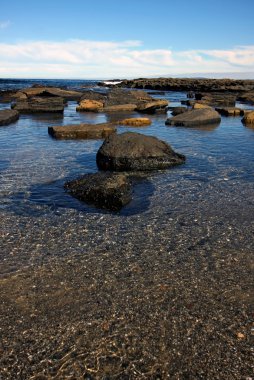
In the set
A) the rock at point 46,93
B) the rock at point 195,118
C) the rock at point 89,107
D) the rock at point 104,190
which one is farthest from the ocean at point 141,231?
the rock at point 46,93

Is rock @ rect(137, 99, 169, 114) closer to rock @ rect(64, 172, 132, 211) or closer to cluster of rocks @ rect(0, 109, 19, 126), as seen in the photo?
cluster of rocks @ rect(0, 109, 19, 126)

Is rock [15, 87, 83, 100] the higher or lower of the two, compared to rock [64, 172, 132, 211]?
higher

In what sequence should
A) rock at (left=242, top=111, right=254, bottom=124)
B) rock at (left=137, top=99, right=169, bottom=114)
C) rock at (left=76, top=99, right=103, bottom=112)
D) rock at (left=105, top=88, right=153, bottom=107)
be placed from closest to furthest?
rock at (left=242, top=111, right=254, bottom=124), rock at (left=76, top=99, right=103, bottom=112), rock at (left=137, top=99, right=169, bottom=114), rock at (left=105, top=88, right=153, bottom=107)

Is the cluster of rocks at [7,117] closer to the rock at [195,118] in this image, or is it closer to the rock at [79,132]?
the rock at [79,132]

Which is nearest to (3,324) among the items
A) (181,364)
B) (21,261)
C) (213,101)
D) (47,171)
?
(21,261)

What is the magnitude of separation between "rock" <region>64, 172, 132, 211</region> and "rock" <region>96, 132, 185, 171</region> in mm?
2300

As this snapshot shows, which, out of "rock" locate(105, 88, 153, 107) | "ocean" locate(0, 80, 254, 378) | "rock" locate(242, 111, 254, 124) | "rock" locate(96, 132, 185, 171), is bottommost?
"ocean" locate(0, 80, 254, 378)

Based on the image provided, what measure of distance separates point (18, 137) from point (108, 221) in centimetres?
1175

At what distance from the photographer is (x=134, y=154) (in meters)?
11.3

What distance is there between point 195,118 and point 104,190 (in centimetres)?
1445

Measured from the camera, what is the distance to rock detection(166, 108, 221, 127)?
2119cm

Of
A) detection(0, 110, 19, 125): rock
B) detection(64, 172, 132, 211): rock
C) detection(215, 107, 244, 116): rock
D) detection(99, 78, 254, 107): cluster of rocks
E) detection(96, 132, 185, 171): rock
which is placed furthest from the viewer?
detection(99, 78, 254, 107): cluster of rocks

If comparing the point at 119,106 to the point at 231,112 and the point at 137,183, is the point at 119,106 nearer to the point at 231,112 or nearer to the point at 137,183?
the point at 231,112

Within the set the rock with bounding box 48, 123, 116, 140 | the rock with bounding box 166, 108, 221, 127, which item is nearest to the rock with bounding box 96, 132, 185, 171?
the rock with bounding box 48, 123, 116, 140
